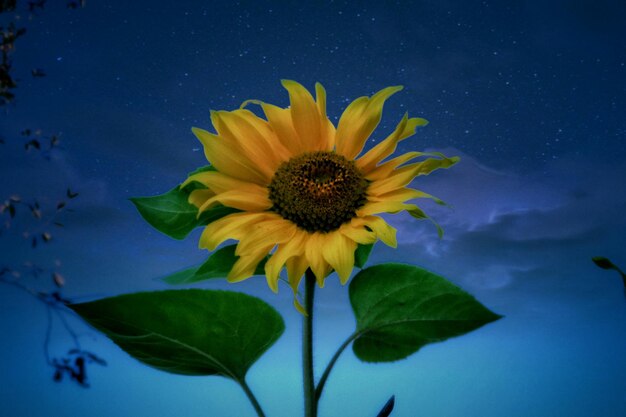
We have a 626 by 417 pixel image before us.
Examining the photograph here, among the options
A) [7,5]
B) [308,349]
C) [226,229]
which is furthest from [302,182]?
[7,5]

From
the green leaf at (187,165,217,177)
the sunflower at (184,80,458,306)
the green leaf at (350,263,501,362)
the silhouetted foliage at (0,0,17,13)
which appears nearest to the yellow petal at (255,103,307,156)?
the sunflower at (184,80,458,306)

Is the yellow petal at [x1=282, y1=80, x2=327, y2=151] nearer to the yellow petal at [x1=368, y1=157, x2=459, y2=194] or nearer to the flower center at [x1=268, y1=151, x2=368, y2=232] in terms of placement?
the flower center at [x1=268, y1=151, x2=368, y2=232]

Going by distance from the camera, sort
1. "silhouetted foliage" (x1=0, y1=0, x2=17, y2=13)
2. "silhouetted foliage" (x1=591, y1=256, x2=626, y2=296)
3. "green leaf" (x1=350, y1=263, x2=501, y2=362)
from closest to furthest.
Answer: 1. "silhouetted foliage" (x1=591, y1=256, x2=626, y2=296)
2. "green leaf" (x1=350, y1=263, x2=501, y2=362)
3. "silhouetted foliage" (x1=0, y1=0, x2=17, y2=13)

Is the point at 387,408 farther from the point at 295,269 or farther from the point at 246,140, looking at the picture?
the point at 246,140

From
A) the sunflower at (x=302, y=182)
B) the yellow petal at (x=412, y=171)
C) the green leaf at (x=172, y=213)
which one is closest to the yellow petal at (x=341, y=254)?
the sunflower at (x=302, y=182)

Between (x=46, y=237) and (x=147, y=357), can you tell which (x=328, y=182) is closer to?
(x=147, y=357)

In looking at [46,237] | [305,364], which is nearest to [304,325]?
[305,364]

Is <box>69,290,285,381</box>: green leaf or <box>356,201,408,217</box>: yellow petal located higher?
<box>356,201,408,217</box>: yellow petal

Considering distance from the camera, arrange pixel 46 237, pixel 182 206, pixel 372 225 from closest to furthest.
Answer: pixel 372 225 < pixel 182 206 < pixel 46 237
